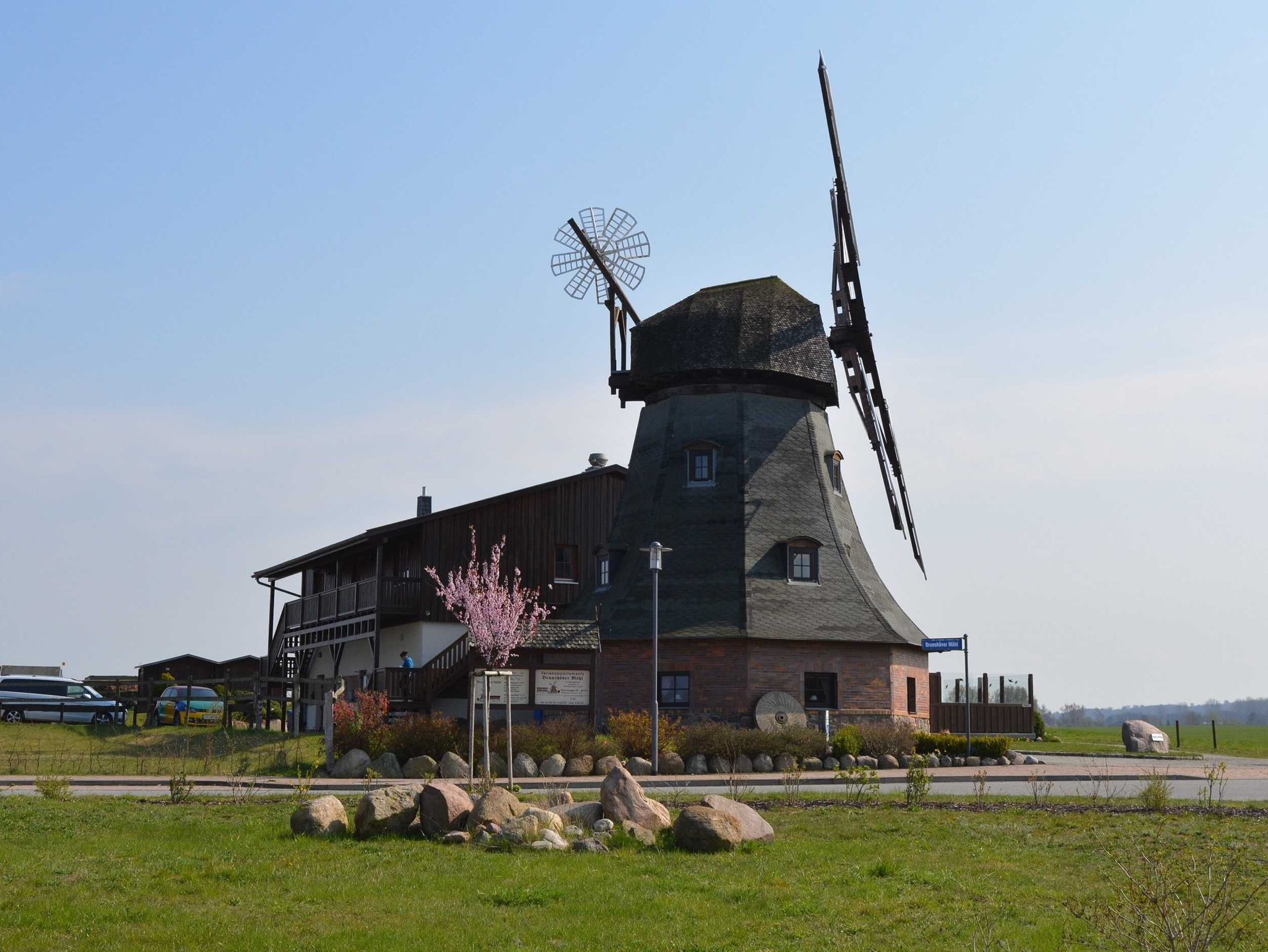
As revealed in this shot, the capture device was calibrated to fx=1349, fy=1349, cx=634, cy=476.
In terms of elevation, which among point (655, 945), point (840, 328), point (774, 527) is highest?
point (840, 328)

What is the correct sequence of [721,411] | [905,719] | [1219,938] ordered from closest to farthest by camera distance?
[1219,938]
[905,719]
[721,411]

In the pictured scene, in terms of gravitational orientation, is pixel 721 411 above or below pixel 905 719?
above

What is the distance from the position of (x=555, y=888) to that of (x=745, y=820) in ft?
11.5

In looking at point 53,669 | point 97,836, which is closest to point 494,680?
point 97,836

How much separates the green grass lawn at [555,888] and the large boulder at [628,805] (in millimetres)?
774

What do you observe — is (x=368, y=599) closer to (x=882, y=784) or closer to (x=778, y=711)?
(x=778, y=711)

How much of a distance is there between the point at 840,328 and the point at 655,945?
28872 millimetres

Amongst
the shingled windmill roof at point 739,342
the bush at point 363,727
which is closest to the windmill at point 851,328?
the shingled windmill roof at point 739,342

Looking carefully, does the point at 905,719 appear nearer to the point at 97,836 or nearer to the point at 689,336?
the point at 689,336

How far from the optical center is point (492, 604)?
120 feet

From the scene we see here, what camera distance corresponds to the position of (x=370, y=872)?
12.9 m

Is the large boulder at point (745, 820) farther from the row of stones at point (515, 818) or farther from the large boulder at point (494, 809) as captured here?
the large boulder at point (494, 809)

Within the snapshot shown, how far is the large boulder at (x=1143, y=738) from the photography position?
135ft

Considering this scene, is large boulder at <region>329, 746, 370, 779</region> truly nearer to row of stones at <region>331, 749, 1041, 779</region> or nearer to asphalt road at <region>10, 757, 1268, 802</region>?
row of stones at <region>331, 749, 1041, 779</region>
